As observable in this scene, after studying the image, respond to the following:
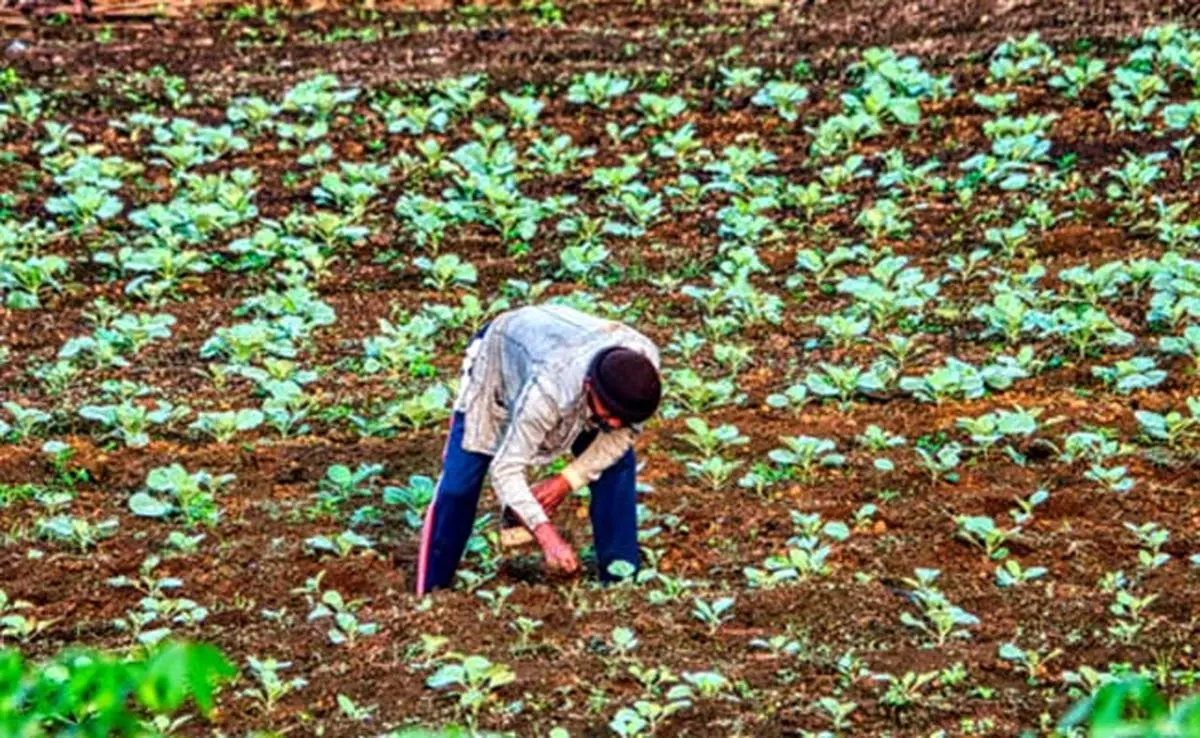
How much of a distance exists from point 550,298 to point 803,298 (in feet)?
3.80

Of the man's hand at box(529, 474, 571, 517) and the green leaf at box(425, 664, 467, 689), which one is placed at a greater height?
the man's hand at box(529, 474, 571, 517)

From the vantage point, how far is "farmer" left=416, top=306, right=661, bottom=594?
7266 millimetres

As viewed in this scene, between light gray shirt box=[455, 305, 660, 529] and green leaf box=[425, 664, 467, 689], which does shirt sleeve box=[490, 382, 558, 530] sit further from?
green leaf box=[425, 664, 467, 689]

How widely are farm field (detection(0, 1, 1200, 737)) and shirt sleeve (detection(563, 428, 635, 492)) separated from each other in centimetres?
42

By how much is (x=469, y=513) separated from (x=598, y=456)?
1.68ft

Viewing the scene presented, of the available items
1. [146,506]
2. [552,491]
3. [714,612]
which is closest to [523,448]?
[552,491]

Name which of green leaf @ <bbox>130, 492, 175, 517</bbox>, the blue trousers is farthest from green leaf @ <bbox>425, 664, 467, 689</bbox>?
green leaf @ <bbox>130, 492, 175, 517</bbox>

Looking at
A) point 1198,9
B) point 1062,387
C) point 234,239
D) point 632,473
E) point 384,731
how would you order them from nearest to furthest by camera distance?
point 384,731, point 632,473, point 1062,387, point 234,239, point 1198,9

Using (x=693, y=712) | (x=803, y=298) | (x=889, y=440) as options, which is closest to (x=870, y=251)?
(x=803, y=298)

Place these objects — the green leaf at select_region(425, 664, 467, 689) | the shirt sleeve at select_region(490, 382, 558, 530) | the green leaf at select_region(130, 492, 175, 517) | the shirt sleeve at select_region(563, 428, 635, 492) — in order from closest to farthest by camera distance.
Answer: the green leaf at select_region(425, 664, 467, 689) < the shirt sleeve at select_region(490, 382, 558, 530) < the shirt sleeve at select_region(563, 428, 635, 492) < the green leaf at select_region(130, 492, 175, 517)

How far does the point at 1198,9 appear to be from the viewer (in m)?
14.6

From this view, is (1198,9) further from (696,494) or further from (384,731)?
(384,731)

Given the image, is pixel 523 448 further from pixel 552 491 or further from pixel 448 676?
pixel 448 676

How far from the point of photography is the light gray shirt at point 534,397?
7.36 meters
